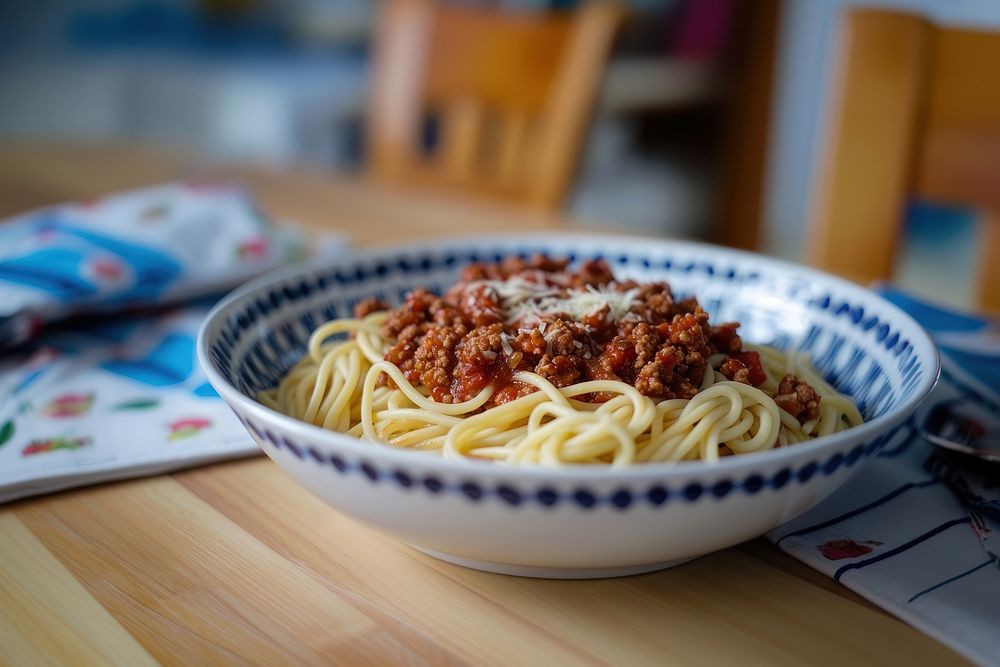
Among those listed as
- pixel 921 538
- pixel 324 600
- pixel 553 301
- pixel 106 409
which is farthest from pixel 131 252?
Answer: pixel 921 538

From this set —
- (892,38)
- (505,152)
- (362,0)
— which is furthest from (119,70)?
(892,38)

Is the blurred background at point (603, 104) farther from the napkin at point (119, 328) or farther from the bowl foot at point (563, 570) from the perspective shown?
the bowl foot at point (563, 570)

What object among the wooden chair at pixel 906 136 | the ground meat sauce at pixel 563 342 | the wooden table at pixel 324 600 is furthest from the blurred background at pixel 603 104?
the wooden table at pixel 324 600

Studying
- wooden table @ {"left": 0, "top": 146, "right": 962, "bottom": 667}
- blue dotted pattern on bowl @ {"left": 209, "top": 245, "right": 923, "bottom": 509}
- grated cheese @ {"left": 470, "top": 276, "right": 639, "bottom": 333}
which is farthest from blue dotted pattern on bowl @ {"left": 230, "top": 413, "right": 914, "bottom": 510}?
grated cheese @ {"left": 470, "top": 276, "right": 639, "bottom": 333}

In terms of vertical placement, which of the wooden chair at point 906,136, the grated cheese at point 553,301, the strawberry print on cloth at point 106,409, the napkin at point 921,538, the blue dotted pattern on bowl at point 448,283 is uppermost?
the wooden chair at point 906,136

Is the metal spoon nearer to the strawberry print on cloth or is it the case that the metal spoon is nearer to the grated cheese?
the grated cheese

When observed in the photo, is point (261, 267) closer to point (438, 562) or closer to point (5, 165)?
point (438, 562)
